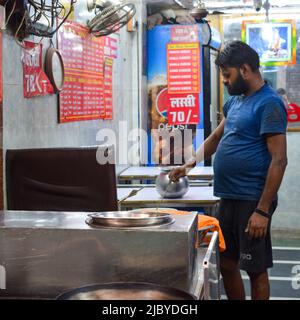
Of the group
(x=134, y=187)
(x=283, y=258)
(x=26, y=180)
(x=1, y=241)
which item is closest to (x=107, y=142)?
(x=134, y=187)

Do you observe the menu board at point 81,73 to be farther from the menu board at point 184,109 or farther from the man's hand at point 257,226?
the man's hand at point 257,226

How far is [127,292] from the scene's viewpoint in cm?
161

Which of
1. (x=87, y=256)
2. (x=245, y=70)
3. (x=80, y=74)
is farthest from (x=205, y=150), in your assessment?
(x=87, y=256)

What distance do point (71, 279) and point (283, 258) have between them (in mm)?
4232

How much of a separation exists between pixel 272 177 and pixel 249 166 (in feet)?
0.56

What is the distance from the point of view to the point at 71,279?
5.94ft

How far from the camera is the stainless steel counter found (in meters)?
1.76

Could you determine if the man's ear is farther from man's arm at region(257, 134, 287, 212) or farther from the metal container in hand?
the metal container in hand

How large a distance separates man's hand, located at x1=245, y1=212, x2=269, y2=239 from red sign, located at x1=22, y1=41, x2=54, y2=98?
146cm

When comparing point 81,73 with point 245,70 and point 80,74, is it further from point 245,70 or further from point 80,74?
point 245,70

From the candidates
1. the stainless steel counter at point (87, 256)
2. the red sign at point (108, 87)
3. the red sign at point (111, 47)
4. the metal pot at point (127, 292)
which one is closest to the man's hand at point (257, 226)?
the stainless steel counter at point (87, 256)

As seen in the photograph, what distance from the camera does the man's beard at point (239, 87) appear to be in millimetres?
3352

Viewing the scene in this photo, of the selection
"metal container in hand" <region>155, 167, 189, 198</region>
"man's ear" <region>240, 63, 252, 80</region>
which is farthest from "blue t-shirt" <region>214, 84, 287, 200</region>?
"metal container in hand" <region>155, 167, 189, 198</region>

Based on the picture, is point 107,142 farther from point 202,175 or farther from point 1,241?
point 1,241
